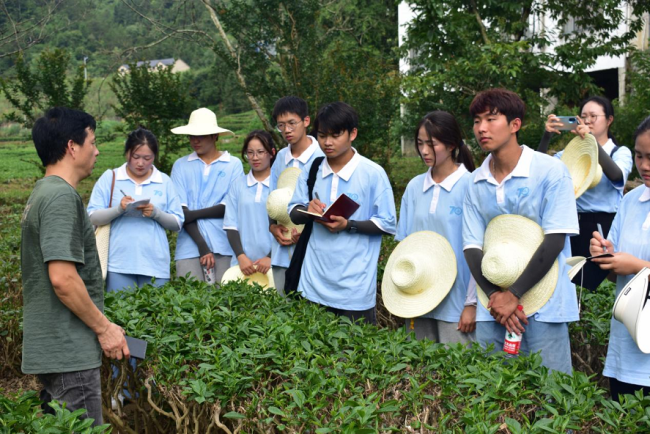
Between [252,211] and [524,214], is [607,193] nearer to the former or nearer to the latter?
[524,214]

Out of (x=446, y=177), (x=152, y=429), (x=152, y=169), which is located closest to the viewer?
(x=152, y=429)

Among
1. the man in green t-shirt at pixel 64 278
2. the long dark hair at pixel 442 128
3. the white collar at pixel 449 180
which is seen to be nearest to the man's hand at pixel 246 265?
the white collar at pixel 449 180

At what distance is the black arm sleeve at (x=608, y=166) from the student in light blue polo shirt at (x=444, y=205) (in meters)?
1.30

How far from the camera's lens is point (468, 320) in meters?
3.91

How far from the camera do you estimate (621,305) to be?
285 cm

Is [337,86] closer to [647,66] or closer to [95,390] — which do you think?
[647,66]

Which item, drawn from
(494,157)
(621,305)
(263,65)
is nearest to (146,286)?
(494,157)

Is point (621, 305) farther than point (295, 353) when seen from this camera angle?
No

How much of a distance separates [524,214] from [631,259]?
645 mm

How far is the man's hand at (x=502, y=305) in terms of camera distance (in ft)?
11.1

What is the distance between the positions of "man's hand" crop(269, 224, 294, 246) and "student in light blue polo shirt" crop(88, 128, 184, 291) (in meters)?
0.72

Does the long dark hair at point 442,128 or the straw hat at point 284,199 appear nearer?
the long dark hair at point 442,128

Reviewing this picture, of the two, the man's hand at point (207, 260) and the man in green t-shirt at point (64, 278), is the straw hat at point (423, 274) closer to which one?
the man in green t-shirt at point (64, 278)

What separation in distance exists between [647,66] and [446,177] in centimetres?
954
